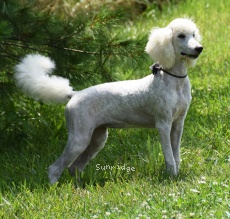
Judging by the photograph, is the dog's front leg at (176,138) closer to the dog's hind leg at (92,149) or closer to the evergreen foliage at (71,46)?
the dog's hind leg at (92,149)

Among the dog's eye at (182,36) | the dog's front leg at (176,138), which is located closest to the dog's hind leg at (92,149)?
the dog's front leg at (176,138)

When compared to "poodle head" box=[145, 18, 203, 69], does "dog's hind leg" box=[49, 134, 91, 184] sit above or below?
below

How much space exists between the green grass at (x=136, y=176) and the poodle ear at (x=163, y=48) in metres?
0.85

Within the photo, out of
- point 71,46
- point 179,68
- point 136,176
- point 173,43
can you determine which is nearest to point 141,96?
point 179,68

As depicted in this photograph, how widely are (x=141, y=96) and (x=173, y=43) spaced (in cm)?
47

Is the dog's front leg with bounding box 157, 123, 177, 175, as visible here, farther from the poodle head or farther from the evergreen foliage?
the evergreen foliage

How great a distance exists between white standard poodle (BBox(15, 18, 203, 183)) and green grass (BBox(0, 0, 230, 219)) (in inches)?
9.6

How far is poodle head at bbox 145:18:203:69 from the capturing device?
4867mm

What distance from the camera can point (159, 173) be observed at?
5086mm

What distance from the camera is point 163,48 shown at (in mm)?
4875

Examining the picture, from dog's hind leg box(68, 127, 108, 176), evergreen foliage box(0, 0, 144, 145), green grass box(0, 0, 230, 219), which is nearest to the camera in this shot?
green grass box(0, 0, 230, 219)

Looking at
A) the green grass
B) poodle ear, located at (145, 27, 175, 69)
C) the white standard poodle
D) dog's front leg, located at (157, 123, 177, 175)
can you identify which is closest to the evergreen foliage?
the green grass

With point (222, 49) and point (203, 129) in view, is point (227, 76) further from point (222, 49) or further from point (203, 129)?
point (203, 129)

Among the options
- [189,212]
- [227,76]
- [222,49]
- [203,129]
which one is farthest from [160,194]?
[222,49]
